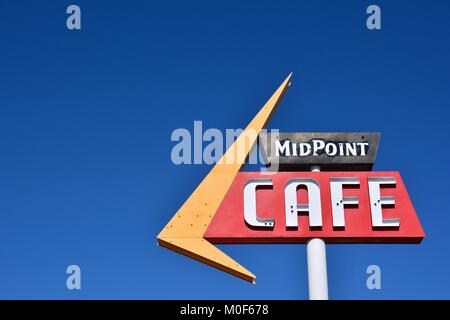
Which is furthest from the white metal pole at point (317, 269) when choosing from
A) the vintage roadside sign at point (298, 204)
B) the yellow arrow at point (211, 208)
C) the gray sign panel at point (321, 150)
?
the gray sign panel at point (321, 150)

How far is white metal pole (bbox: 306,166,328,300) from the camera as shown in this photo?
1395cm

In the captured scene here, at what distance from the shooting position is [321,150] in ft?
50.8

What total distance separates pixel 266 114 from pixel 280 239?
288 cm

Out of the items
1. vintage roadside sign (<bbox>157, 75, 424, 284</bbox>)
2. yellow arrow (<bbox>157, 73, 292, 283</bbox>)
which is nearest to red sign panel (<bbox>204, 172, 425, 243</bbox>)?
vintage roadside sign (<bbox>157, 75, 424, 284</bbox>)

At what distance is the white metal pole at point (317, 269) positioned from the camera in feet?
45.8

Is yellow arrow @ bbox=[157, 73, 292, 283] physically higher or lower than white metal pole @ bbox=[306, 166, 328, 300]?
higher

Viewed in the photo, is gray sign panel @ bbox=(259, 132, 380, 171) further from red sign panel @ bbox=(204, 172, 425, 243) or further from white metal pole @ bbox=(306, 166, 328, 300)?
white metal pole @ bbox=(306, 166, 328, 300)

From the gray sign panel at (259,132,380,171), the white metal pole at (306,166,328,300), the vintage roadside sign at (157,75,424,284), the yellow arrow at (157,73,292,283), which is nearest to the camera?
the white metal pole at (306,166,328,300)

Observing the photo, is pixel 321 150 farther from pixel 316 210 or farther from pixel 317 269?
pixel 317 269

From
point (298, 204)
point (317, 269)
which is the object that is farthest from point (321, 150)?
point (317, 269)

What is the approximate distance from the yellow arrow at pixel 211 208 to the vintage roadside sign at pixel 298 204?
20mm

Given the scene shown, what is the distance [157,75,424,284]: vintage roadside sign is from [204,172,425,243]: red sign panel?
0.02 m
